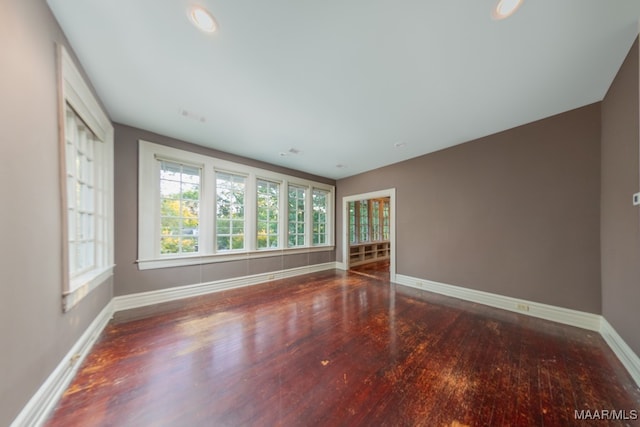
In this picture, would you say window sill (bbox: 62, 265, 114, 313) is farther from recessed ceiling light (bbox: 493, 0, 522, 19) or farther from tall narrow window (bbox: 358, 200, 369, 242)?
tall narrow window (bbox: 358, 200, 369, 242)

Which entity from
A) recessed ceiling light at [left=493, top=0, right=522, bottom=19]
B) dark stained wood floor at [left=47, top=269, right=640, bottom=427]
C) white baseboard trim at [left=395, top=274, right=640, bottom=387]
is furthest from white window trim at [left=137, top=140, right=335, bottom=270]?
recessed ceiling light at [left=493, top=0, right=522, bottom=19]

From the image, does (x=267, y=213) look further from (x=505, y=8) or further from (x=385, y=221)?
(x=385, y=221)

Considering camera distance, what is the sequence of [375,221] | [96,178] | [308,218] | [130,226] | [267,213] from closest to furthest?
[96,178]
[130,226]
[267,213]
[308,218]
[375,221]

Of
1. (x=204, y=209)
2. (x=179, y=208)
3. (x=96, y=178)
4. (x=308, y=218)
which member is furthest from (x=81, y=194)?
(x=308, y=218)

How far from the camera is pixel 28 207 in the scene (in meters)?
1.17

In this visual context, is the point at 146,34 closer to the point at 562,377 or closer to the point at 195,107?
the point at 195,107

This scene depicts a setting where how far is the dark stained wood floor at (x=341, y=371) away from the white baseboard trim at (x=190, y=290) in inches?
8.8

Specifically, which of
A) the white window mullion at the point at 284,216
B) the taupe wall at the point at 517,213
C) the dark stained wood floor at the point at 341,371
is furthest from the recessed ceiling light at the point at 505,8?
the white window mullion at the point at 284,216

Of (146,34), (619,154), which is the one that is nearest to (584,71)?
(619,154)

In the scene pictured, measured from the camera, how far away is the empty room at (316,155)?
1275 millimetres

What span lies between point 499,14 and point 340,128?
1783 millimetres

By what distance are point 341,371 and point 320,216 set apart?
406 cm

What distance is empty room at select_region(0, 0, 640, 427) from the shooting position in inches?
50.2

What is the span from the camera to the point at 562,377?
1.60 metres
